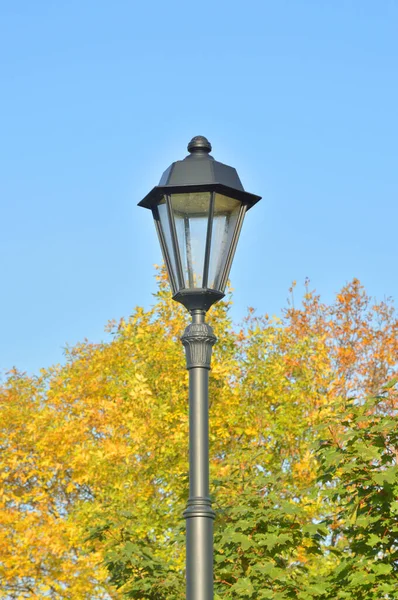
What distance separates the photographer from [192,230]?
571 centimetres

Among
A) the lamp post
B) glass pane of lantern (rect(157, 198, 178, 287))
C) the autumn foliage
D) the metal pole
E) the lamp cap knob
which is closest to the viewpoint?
the metal pole

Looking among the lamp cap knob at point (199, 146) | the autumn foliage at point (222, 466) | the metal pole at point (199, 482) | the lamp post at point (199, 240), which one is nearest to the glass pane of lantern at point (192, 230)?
the lamp post at point (199, 240)

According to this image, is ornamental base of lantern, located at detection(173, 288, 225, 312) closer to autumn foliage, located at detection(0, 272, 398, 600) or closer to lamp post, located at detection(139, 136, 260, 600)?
lamp post, located at detection(139, 136, 260, 600)

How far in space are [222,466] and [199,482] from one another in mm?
13027

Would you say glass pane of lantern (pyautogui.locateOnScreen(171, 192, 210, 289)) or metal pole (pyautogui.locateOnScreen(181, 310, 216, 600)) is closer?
metal pole (pyautogui.locateOnScreen(181, 310, 216, 600))

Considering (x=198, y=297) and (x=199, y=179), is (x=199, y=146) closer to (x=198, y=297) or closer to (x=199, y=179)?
(x=199, y=179)

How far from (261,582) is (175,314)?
1078 centimetres

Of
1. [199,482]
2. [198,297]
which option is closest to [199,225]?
[198,297]

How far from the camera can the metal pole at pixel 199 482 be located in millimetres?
5242

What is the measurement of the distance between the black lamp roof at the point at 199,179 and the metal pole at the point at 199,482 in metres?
0.94

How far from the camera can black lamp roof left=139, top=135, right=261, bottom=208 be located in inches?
225

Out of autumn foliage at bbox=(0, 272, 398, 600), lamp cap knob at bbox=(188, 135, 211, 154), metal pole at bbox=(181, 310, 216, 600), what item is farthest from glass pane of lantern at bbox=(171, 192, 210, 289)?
autumn foliage at bbox=(0, 272, 398, 600)

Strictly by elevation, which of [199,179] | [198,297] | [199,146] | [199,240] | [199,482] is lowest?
[199,482]

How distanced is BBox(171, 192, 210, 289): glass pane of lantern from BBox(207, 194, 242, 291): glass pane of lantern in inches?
2.6
